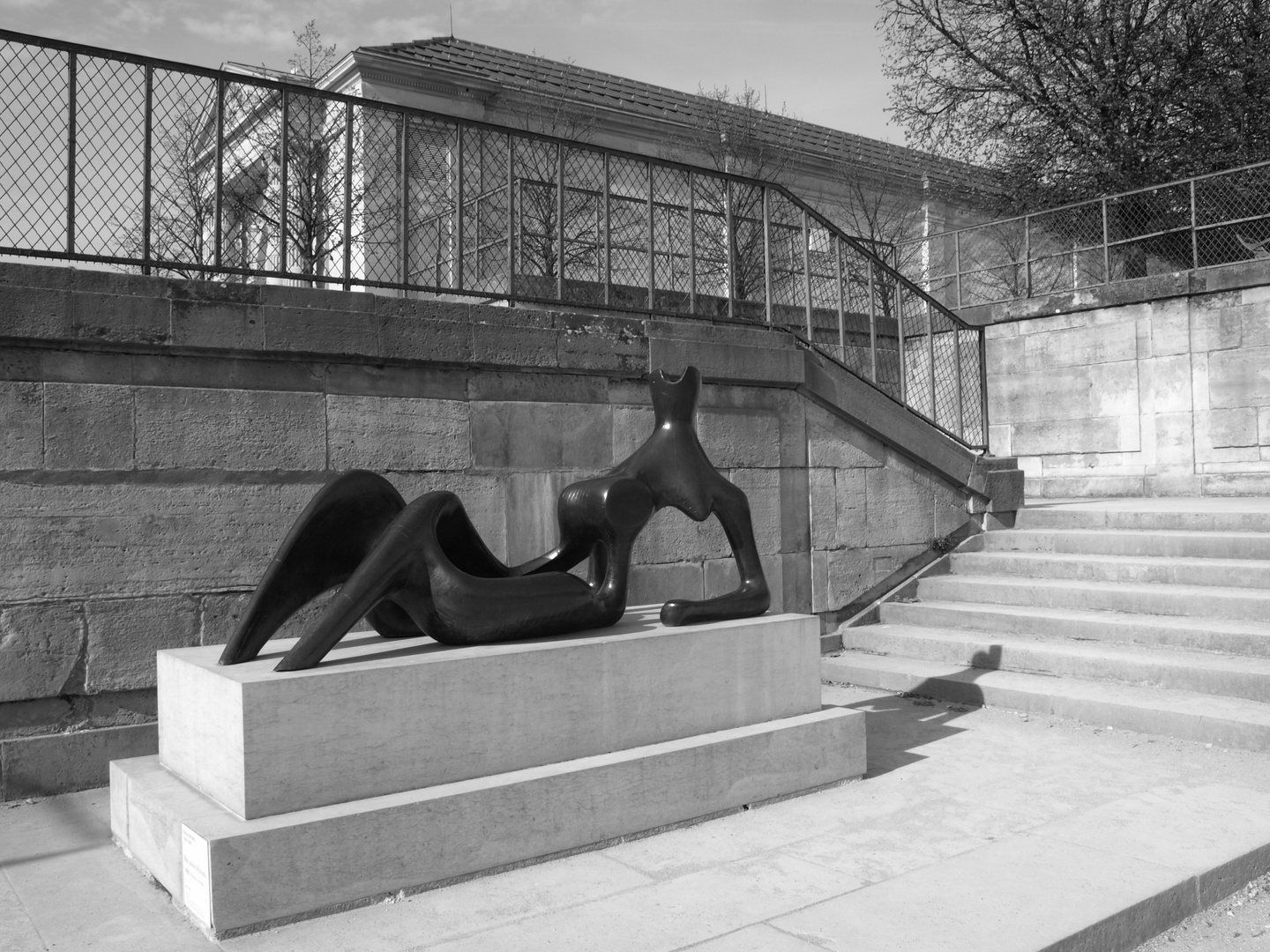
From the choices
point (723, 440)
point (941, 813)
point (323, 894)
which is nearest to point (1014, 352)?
point (723, 440)

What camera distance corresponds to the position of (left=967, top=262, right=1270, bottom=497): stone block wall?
12109mm

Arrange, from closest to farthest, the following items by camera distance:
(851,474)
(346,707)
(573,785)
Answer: (346,707) → (573,785) → (851,474)

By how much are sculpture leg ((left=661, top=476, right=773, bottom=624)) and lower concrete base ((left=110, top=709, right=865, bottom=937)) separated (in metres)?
0.55

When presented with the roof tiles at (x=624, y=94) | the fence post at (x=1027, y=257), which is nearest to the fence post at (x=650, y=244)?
the fence post at (x=1027, y=257)

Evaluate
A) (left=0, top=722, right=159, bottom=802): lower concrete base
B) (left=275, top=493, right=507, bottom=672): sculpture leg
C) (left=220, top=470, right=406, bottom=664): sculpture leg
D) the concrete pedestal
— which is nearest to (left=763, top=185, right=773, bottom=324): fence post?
the concrete pedestal

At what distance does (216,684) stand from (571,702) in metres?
1.33

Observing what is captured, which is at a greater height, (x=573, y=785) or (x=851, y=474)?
(x=851, y=474)

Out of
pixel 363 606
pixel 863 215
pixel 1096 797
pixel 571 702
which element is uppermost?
pixel 863 215

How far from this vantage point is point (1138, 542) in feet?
26.8

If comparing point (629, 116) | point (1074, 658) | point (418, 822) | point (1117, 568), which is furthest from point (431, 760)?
point (629, 116)

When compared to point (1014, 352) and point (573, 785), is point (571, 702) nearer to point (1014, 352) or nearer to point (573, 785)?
point (573, 785)

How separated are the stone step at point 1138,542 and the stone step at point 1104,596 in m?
0.49

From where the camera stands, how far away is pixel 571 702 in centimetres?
425

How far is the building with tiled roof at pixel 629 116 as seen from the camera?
19547 mm
